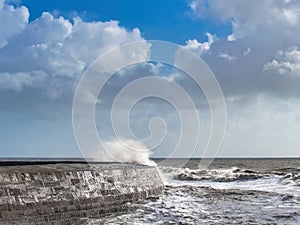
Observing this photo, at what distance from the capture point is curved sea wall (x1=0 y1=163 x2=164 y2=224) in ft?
38.8

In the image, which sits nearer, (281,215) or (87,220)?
(87,220)

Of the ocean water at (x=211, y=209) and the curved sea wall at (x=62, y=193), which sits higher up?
the curved sea wall at (x=62, y=193)

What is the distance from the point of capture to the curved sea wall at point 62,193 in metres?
11.8

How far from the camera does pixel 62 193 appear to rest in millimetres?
13305

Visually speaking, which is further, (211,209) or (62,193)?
(211,209)

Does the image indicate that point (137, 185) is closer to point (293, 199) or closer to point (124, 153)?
point (293, 199)

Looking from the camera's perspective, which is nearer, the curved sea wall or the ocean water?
the curved sea wall

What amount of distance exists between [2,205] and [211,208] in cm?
678

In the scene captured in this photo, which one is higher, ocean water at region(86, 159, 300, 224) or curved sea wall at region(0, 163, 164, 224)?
curved sea wall at region(0, 163, 164, 224)

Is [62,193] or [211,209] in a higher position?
[62,193]

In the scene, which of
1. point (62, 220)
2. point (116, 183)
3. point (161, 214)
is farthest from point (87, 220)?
Answer: point (116, 183)

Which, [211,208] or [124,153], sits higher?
[124,153]

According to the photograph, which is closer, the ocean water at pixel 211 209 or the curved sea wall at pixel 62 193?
the curved sea wall at pixel 62 193

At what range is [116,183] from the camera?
52.6ft
